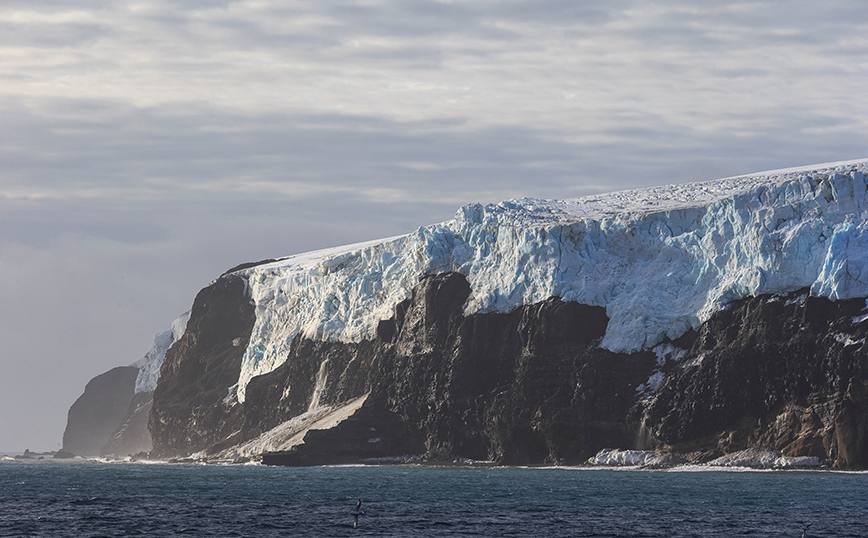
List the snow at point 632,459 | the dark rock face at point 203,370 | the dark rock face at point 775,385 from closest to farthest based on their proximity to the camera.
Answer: the dark rock face at point 775,385
the snow at point 632,459
the dark rock face at point 203,370

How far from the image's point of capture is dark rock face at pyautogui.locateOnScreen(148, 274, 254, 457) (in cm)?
16975

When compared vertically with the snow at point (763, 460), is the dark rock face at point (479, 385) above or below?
above

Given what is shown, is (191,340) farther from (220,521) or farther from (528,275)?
(220,521)

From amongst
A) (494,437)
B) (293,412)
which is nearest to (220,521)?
(494,437)

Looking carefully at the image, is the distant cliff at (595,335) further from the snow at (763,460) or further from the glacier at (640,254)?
the snow at (763,460)

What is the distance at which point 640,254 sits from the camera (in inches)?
4793

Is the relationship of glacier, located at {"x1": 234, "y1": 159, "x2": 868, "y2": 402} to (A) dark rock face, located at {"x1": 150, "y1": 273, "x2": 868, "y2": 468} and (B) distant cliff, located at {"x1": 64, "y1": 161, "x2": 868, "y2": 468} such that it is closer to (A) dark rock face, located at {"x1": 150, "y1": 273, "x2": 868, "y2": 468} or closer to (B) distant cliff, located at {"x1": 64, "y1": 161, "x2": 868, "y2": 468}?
(B) distant cliff, located at {"x1": 64, "y1": 161, "x2": 868, "y2": 468}

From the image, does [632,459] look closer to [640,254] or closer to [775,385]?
[775,385]

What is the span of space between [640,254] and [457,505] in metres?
56.1

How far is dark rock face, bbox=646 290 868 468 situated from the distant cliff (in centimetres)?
16

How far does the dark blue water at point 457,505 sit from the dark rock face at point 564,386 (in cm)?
805

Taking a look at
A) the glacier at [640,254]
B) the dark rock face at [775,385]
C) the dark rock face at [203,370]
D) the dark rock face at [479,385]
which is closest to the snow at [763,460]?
the dark rock face at [775,385]

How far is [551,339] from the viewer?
121 meters

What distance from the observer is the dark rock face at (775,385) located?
101 meters
